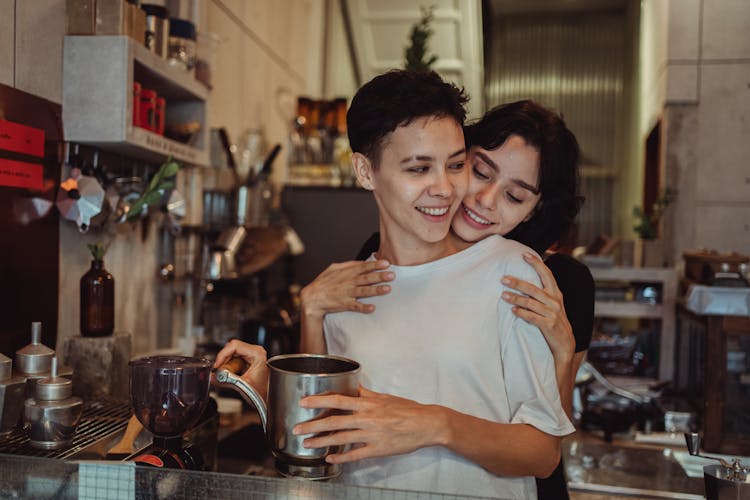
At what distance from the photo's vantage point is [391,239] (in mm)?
1426

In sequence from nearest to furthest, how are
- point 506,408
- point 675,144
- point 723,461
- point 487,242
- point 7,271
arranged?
point 723,461
point 506,408
point 487,242
point 7,271
point 675,144

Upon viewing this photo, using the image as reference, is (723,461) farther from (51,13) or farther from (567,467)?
(51,13)

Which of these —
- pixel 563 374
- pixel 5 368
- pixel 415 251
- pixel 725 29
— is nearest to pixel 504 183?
pixel 415 251

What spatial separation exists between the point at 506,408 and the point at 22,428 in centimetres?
96

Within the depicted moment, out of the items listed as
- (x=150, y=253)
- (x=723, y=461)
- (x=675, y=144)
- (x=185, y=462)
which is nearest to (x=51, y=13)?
(x=150, y=253)

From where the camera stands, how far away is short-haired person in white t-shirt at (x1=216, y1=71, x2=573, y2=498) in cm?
118

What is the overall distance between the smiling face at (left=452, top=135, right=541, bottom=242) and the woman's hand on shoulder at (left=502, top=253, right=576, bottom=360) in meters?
0.23

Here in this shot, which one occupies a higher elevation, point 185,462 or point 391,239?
point 391,239

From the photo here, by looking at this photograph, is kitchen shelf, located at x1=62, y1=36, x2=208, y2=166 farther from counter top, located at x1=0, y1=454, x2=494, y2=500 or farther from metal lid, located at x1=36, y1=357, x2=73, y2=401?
counter top, located at x1=0, y1=454, x2=494, y2=500

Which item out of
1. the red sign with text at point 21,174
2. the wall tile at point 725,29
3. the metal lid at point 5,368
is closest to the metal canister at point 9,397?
the metal lid at point 5,368

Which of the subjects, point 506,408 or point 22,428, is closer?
point 506,408

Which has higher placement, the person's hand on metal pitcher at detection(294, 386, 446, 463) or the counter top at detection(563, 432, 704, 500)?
the person's hand on metal pitcher at detection(294, 386, 446, 463)

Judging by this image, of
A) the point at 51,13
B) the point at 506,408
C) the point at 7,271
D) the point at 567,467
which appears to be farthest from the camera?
the point at 567,467

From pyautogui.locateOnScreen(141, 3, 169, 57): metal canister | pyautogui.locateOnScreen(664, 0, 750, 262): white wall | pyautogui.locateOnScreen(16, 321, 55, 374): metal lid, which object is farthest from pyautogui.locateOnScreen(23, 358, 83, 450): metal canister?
pyautogui.locateOnScreen(664, 0, 750, 262): white wall
